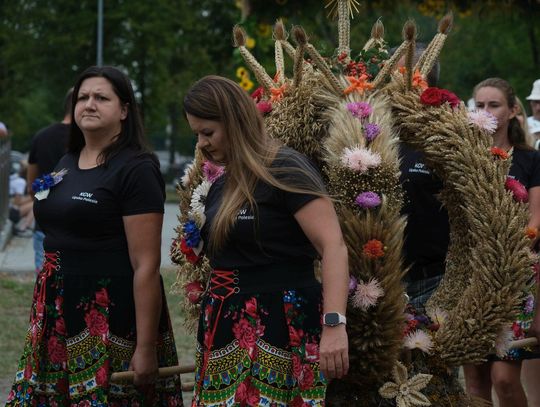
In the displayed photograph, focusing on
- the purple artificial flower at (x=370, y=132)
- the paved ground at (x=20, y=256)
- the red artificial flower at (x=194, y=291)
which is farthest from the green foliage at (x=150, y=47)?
the purple artificial flower at (x=370, y=132)

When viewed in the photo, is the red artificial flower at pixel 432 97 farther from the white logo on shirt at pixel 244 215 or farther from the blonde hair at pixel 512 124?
the blonde hair at pixel 512 124

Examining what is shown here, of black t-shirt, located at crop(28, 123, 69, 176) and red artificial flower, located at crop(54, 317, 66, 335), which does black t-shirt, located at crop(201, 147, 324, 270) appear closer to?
red artificial flower, located at crop(54, 317, 66, 335)

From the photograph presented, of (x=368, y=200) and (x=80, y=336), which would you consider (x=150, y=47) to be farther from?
(x=368, y=200)

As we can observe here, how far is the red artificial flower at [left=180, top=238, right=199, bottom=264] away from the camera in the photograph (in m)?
4.33

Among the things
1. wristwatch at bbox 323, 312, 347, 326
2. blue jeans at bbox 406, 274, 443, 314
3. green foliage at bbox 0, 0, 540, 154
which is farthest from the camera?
green foliage at bbox 0, 0, 540, 154

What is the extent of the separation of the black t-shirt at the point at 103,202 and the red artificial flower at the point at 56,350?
1.23 ft

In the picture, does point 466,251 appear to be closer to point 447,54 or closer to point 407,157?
point 407,157

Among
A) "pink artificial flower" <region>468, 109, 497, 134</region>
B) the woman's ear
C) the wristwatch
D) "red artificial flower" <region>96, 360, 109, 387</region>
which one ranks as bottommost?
"red artificial flower" <region>96, 360, 109, 387</region>

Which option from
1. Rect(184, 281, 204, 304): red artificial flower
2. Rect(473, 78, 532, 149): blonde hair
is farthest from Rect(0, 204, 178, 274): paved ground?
Rect(184, 281, 204, 304): red artificial flower

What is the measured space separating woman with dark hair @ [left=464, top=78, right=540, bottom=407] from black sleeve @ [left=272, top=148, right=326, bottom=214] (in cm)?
195

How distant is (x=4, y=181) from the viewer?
65.7ft

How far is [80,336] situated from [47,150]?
3.95m

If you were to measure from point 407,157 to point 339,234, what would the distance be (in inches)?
54.5

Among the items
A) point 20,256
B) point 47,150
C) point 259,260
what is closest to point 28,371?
point 259,260
